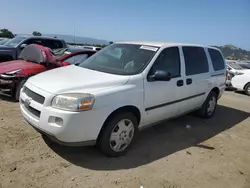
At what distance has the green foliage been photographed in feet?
78.7

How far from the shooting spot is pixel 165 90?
14.4 ft

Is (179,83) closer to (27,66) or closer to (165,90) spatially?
(165,90)

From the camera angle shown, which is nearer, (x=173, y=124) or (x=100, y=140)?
(x=100, y=140)

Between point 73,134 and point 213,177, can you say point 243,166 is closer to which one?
point 213,177

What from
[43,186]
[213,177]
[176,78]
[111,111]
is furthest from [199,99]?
[43,186]

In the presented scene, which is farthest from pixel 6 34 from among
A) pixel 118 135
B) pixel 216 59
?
pixel 118 135

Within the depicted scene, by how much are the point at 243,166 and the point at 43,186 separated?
301 cm

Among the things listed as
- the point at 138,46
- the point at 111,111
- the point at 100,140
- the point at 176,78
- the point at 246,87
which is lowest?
the point at 246,87

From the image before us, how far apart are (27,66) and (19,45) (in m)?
3.62

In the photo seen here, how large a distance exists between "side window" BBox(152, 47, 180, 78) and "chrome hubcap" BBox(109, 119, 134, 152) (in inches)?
42.0

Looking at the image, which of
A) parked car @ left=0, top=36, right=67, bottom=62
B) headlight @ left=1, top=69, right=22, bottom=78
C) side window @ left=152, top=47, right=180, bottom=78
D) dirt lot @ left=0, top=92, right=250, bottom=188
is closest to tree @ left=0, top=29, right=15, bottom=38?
parked car @ left=0, top=36, right=67, bottom=62

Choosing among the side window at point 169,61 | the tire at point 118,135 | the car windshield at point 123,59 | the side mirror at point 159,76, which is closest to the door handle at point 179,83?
the side window at point 169,61

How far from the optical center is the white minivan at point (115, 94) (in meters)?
3.33

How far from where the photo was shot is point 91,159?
3.73m
